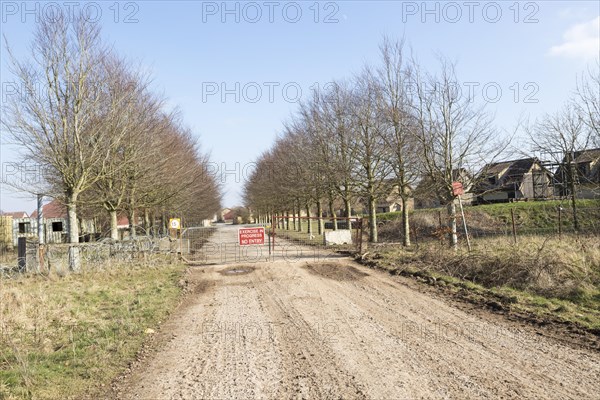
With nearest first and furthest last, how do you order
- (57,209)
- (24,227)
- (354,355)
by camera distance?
(354,355), (57,209), (24,227)

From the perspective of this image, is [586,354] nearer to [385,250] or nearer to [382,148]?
[385,250]

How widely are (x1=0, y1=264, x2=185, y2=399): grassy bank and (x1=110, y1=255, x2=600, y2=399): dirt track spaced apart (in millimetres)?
511

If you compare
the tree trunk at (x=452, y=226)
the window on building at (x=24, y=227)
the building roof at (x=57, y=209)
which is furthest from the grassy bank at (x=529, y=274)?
the window on building at (x=24, y=227)

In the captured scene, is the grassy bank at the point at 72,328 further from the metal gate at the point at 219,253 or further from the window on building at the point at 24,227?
the window on building at the point at 24,227

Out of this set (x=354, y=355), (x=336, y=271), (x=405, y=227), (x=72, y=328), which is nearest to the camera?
(x=354, y=355)

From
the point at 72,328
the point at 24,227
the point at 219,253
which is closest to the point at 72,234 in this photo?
the point at 219,253

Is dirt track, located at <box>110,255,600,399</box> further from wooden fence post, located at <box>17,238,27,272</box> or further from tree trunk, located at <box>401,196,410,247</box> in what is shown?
tree trunk, located at <box>401,196,410,247</box>

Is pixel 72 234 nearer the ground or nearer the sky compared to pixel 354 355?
nearer the sky

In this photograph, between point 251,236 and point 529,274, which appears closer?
point 529,274

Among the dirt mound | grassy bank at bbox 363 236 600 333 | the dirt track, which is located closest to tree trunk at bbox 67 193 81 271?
the dirt track

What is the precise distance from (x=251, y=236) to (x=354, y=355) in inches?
485

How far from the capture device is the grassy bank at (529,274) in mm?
8758

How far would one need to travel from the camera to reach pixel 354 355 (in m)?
6.24

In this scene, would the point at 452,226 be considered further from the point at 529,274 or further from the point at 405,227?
the point at 529,274
